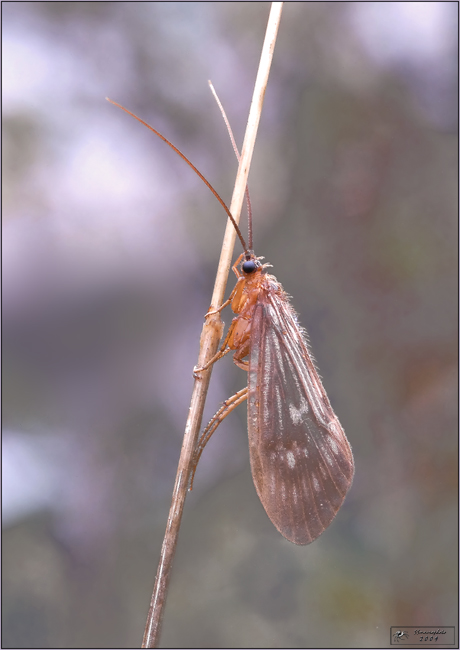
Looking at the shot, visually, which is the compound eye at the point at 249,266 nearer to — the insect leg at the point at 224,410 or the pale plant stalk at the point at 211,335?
the pale plant stalk at the point at 211,335

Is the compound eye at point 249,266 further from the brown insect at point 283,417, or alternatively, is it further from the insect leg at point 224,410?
the insect leg at point 224,410

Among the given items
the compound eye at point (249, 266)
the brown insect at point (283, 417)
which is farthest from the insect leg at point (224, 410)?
the compound eye at point (249, 266)

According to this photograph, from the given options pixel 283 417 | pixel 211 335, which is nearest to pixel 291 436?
pixel 283 417

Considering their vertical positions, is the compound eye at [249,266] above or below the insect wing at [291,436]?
above

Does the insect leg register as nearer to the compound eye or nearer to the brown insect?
the brown insect

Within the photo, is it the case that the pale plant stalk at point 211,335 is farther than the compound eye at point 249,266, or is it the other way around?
the compound eye at point 249,266

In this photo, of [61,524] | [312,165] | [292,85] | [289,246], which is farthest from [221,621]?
[292,85]

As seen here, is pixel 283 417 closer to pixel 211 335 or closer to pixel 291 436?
pixel 291 436
